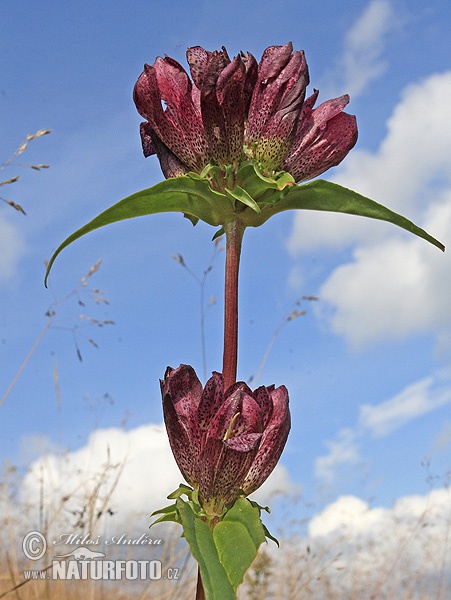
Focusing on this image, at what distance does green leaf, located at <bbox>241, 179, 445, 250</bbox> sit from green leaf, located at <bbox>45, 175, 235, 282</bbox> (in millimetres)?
100

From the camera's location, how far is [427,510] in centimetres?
408

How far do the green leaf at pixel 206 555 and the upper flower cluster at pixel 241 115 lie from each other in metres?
0.64

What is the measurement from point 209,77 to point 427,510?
3570 mm

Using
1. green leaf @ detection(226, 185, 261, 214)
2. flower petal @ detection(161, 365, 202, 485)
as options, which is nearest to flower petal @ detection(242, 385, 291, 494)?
flower petal @ detection(161, 365, 202, 485)

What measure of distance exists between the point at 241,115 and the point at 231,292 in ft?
1.13

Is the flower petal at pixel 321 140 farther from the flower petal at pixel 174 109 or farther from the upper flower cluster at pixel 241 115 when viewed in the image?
the flower petal at pixel 174 109

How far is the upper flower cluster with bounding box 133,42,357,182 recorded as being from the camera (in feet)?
4.07

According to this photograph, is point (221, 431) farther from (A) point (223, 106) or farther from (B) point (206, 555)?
(A) point (223, 106)

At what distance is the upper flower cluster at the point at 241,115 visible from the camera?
1.24 metres

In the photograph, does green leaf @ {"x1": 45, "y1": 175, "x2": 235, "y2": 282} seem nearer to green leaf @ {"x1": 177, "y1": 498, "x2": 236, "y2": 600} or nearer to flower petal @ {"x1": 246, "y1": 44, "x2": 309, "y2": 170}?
flower petal @ {"x1": 246, "y1": 44, "x2": 309, "y2": 170}

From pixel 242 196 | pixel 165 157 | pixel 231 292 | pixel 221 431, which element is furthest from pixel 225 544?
pixel 165 157

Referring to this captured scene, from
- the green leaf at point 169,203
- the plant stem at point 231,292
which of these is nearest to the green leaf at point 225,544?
the plant stem at point 231,292

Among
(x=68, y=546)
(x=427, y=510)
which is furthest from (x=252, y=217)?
(x=427, y=510)

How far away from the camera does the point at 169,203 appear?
49.4 inches
